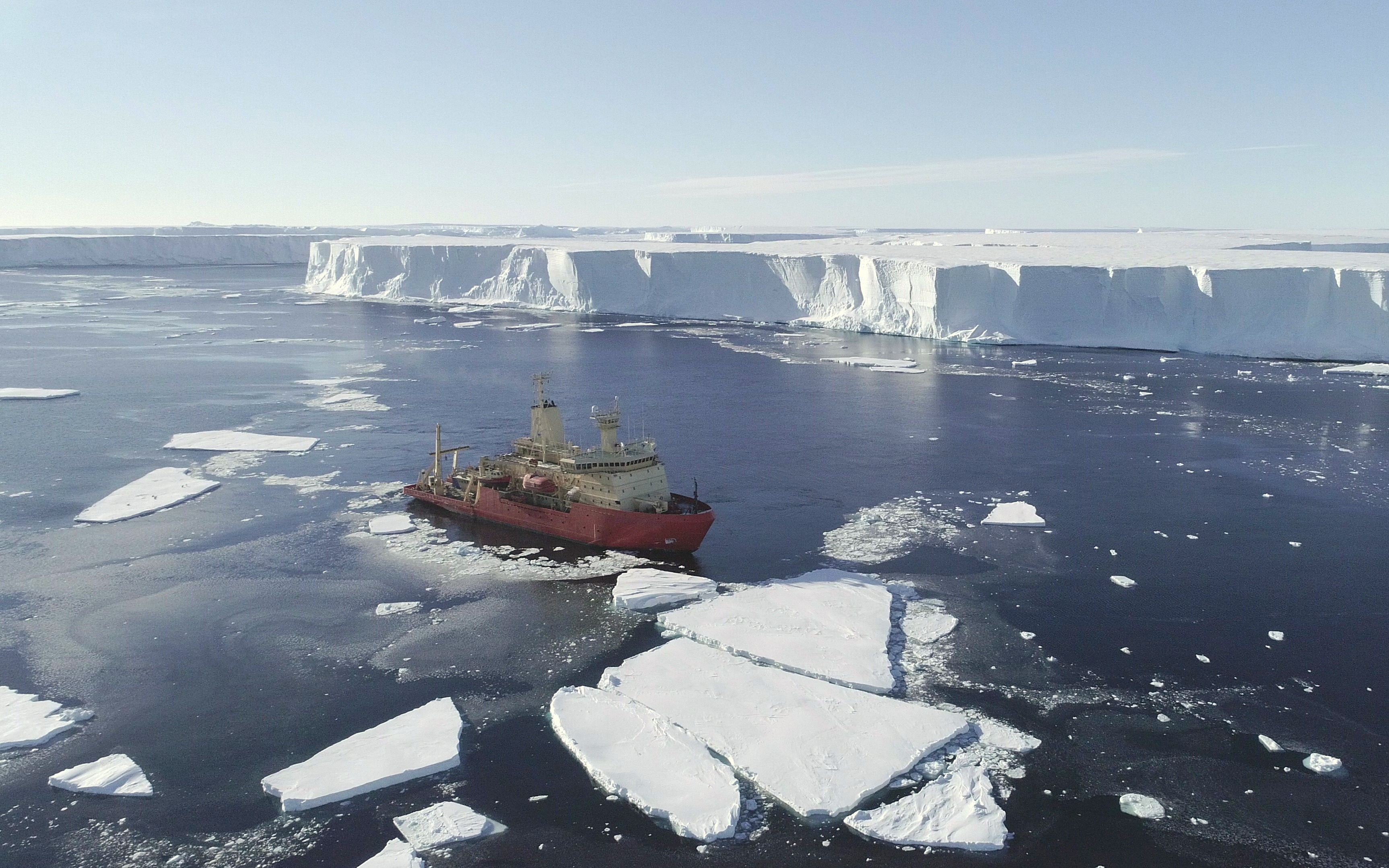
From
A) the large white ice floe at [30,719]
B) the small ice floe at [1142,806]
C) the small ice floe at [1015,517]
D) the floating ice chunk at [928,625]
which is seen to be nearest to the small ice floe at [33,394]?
the large white ice floe at [30,719]

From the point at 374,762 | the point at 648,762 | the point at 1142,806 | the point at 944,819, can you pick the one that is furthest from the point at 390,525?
the point at 1142,806

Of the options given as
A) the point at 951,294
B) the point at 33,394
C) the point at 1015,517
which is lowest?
the point at 1015,517

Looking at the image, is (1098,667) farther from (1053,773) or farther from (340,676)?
(340,676)

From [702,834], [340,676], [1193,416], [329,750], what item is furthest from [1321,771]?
[1193,416]

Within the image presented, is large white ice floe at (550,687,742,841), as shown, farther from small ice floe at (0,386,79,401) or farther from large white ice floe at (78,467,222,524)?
small ice floe at (0,386,79,401)

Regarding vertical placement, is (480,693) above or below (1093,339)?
below

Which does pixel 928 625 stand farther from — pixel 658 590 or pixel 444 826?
pixel 444 826

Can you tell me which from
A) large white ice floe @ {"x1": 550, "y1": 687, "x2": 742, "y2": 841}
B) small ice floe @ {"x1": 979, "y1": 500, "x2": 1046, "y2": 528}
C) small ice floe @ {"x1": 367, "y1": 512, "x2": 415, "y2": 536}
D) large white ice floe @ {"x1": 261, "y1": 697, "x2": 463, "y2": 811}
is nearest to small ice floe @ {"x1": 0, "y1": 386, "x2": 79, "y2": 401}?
small ice floe @ {"x1": 367, "y1": 512, "x2": 415, "y2": 536}
